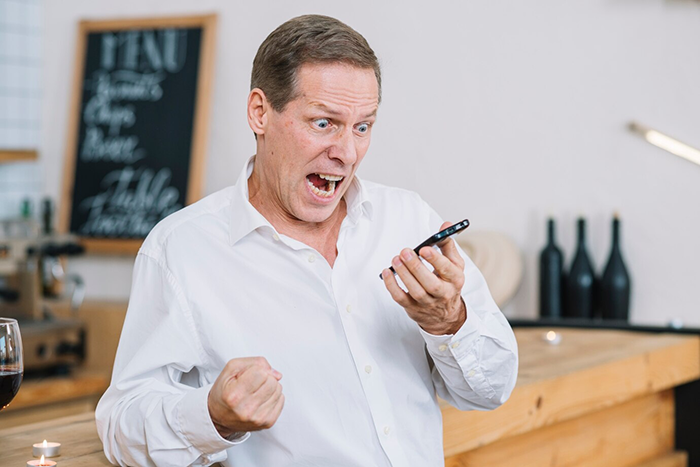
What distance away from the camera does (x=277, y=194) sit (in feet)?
4.47

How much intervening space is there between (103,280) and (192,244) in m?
2.35

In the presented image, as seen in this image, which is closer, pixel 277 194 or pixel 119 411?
pixel 119 411

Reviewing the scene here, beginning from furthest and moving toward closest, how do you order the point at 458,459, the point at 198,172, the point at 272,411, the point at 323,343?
the point at 198,172, the point at 458,459, the point at 323,343, the point at 272,411

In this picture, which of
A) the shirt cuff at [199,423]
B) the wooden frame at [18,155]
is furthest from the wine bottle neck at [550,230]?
the wooden frame at [18,155]

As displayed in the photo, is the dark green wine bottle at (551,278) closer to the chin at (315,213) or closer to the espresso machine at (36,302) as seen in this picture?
the chin at (315,213)

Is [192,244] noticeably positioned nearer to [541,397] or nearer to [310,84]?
[310,84]

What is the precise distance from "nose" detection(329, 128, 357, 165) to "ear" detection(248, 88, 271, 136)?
0.42 ft

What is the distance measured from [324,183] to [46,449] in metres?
0.56

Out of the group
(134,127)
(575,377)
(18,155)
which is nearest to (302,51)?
(575,377)

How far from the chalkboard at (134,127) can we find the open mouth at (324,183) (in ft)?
6.56

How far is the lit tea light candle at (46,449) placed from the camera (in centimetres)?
125

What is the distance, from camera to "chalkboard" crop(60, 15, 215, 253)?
3.33m

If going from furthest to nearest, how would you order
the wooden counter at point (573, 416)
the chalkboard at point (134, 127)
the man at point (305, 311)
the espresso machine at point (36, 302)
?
1. the chalkboard at point (134, 127)
2. the espresso machine at point (36, 302)
3. the wooden counter at point (573, 416)
4. the man at point (305, 311)

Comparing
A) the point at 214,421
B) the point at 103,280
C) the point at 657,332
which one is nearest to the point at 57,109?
the point at 103,280
